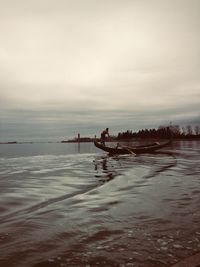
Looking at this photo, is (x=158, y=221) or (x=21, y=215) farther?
(x=21, y=215)

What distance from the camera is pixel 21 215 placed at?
8.55 metres

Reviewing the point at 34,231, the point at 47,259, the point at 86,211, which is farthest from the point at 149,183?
the point at 47,259

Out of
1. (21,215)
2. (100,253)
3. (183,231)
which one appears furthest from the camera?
(21,215)

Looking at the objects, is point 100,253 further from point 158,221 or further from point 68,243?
point 158,221

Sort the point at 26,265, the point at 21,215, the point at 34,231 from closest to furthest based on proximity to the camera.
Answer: the point at 26,265 < the point at 34,231 < the point at 21,215

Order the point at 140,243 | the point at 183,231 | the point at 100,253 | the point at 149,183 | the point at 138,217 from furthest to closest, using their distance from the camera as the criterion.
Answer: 1. the point at 149,183
2. the point at 138,217
3. the point at 183,231
4. the point at 140,243
5. the point at 100,253

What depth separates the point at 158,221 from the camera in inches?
285

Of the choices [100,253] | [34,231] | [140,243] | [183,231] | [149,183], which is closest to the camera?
[100,253]

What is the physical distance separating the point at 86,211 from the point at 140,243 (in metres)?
3.10

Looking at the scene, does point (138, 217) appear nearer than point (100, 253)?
No

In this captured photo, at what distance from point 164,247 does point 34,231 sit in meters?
3.28

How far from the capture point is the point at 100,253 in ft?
17.8

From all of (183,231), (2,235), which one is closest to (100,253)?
(183,231)

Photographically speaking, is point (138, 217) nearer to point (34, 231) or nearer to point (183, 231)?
point (183, 231)
